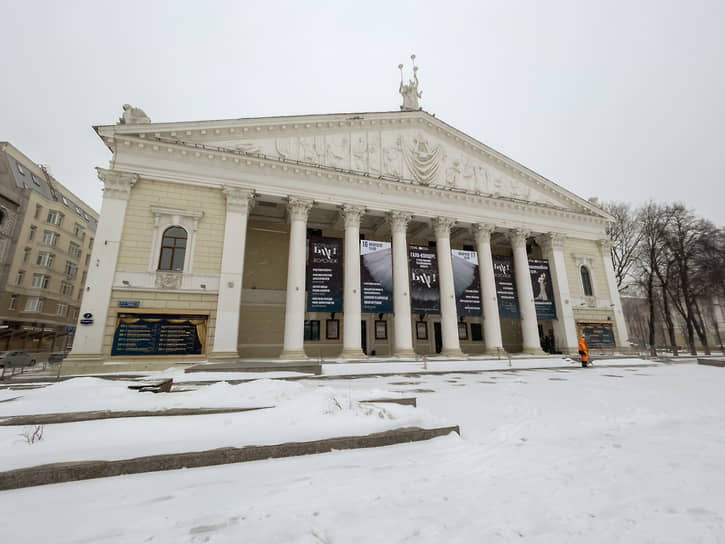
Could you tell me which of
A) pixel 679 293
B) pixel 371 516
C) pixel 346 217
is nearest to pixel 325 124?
pixel 346 217

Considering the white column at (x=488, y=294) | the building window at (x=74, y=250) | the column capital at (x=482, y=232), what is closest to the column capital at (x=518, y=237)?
the white column at (x=488, y=294)

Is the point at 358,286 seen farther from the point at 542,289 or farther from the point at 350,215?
the point at 542,289

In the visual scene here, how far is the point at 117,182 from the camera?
54.2ft

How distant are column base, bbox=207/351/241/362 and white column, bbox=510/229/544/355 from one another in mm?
19249

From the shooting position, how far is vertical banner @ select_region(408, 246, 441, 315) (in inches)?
812

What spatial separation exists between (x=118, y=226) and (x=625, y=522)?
2046 centimetres

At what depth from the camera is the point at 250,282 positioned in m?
22.4

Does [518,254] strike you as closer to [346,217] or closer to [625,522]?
[346,217]

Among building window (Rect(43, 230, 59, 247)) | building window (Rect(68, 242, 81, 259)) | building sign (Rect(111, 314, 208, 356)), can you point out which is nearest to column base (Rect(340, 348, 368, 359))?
building sign (Rect(111, 314, 208, 356))

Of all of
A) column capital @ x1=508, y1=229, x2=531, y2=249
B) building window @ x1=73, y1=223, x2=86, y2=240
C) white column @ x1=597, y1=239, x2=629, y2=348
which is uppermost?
building window @ x1=73, y1=223, x2=86, y2=240

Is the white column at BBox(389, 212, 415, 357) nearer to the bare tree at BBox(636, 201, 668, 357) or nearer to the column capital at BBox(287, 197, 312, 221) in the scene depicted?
the column capital at BBox(287, 197, 312, 221)

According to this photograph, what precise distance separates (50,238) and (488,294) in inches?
1760

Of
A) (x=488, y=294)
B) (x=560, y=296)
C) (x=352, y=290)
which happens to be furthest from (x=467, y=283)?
(x=352, y=290)

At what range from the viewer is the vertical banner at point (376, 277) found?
64.4 ft
